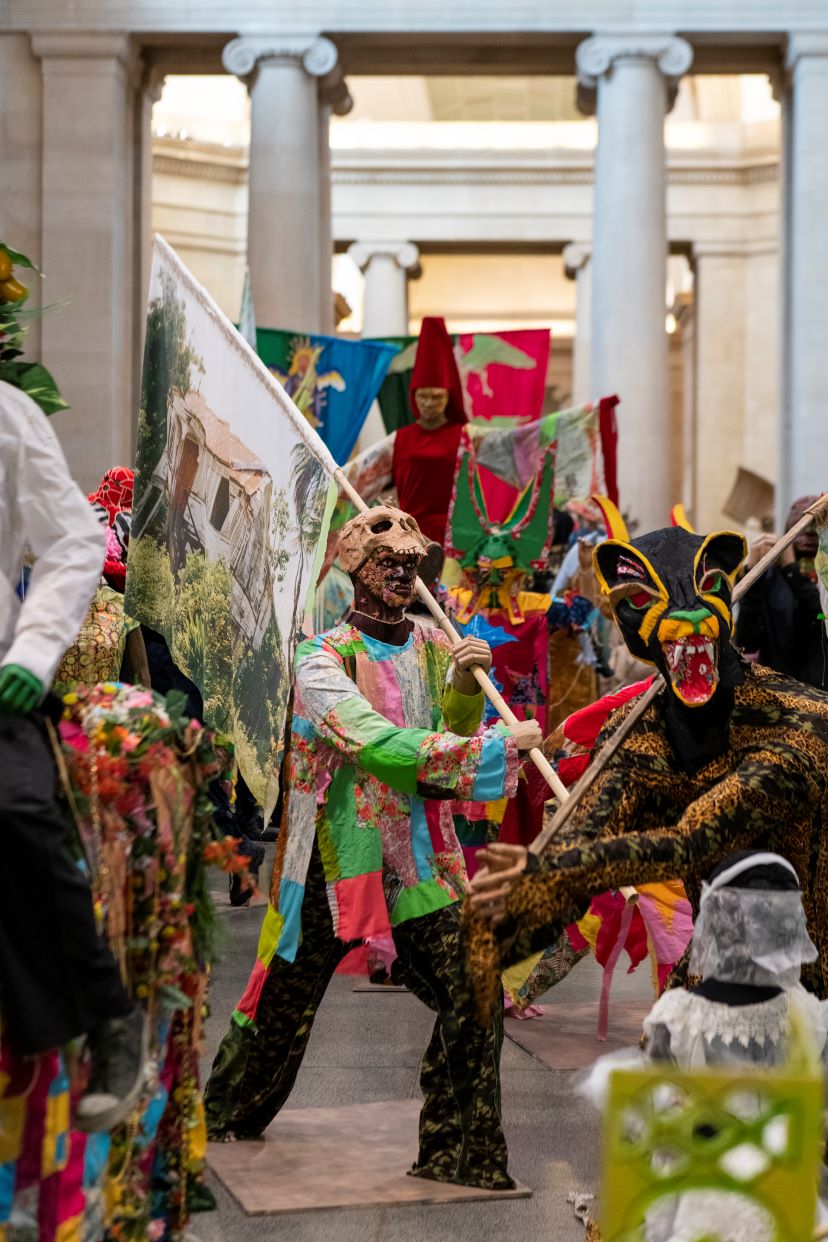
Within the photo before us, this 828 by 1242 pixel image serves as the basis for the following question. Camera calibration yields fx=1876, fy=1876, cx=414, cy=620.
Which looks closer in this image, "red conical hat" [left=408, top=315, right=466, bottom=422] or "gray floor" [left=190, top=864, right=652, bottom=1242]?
"gray floor" [left=190, top=864, right=652, bottom=1242]

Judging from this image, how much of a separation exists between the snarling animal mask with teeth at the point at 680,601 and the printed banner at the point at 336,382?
25.9 feet

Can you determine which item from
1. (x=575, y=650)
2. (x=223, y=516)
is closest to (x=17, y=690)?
(x=223, y=516)

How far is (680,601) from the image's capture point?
475cm

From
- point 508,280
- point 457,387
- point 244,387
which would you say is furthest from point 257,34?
point 508,280

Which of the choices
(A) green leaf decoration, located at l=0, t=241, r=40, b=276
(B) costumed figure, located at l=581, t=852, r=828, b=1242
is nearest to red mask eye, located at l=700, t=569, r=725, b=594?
(B) costumed figure, located at l=581, t=852, r=828, b=1242

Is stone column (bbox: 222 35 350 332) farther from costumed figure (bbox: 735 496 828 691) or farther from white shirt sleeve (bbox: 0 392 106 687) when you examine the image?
white shirt sleeve (bbox: 0 392 106 687)

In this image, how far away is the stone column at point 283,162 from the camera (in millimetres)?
18312

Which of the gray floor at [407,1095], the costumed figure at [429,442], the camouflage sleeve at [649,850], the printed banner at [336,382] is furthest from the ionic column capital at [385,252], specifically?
the camouflage sleeve at [649,850]

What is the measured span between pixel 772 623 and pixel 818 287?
9008 millimetres

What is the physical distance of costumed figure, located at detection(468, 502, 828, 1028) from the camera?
4.30 meters

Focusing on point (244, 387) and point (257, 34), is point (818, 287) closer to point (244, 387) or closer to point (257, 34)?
point (257, 34)

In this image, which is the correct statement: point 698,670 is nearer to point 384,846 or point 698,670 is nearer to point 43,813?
point 384,846

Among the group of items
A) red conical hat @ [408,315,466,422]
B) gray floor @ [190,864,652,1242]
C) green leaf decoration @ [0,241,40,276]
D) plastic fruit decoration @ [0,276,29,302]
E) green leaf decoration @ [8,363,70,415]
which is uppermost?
red conical hat @ [408,315,466,422]

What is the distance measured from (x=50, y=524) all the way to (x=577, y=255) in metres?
24.5
